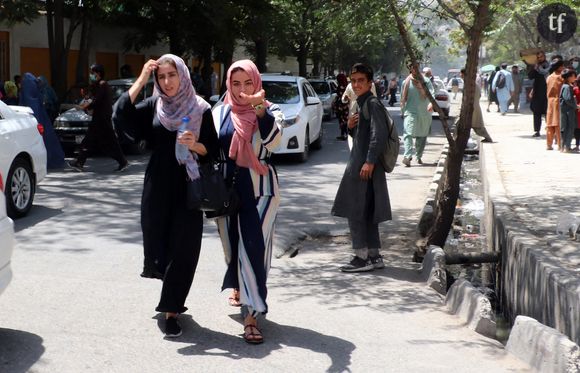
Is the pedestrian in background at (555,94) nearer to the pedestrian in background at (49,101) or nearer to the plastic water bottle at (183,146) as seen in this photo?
the pedestrian in background at (49,101)

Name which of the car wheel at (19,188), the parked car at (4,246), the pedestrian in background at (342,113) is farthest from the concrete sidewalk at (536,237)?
the pedestrian in background at (342,113)

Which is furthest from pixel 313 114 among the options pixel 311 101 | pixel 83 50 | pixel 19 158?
pixel 83 50

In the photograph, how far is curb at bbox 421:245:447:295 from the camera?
714 centimetres

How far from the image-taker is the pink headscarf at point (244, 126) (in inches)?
214

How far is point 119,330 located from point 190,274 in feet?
2.03

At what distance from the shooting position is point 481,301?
5.98 m

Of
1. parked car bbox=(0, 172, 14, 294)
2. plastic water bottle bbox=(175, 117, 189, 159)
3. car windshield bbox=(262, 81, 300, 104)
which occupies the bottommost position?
parked car bbox=(0, 172, 14, 294)

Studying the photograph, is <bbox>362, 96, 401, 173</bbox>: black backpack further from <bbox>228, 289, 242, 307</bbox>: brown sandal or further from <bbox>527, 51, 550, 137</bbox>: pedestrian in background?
<bbox>527, 51, 550, 137</bbox>: pedestrian in background

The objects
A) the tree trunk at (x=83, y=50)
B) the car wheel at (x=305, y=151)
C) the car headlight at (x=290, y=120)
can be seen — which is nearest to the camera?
the car headlight at (x=290, y=120)

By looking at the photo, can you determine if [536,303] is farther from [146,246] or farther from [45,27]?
[45,27]

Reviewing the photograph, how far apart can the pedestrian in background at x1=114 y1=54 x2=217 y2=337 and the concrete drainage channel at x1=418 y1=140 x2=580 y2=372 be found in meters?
1.99

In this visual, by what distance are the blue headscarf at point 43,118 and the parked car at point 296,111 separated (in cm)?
290

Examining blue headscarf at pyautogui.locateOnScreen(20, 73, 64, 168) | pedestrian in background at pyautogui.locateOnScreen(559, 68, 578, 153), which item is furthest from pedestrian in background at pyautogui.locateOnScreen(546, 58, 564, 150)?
blue headscarf at pyautogui.locateOnScreen(20, 73, 64, 168)

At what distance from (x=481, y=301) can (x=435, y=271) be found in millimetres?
1295
